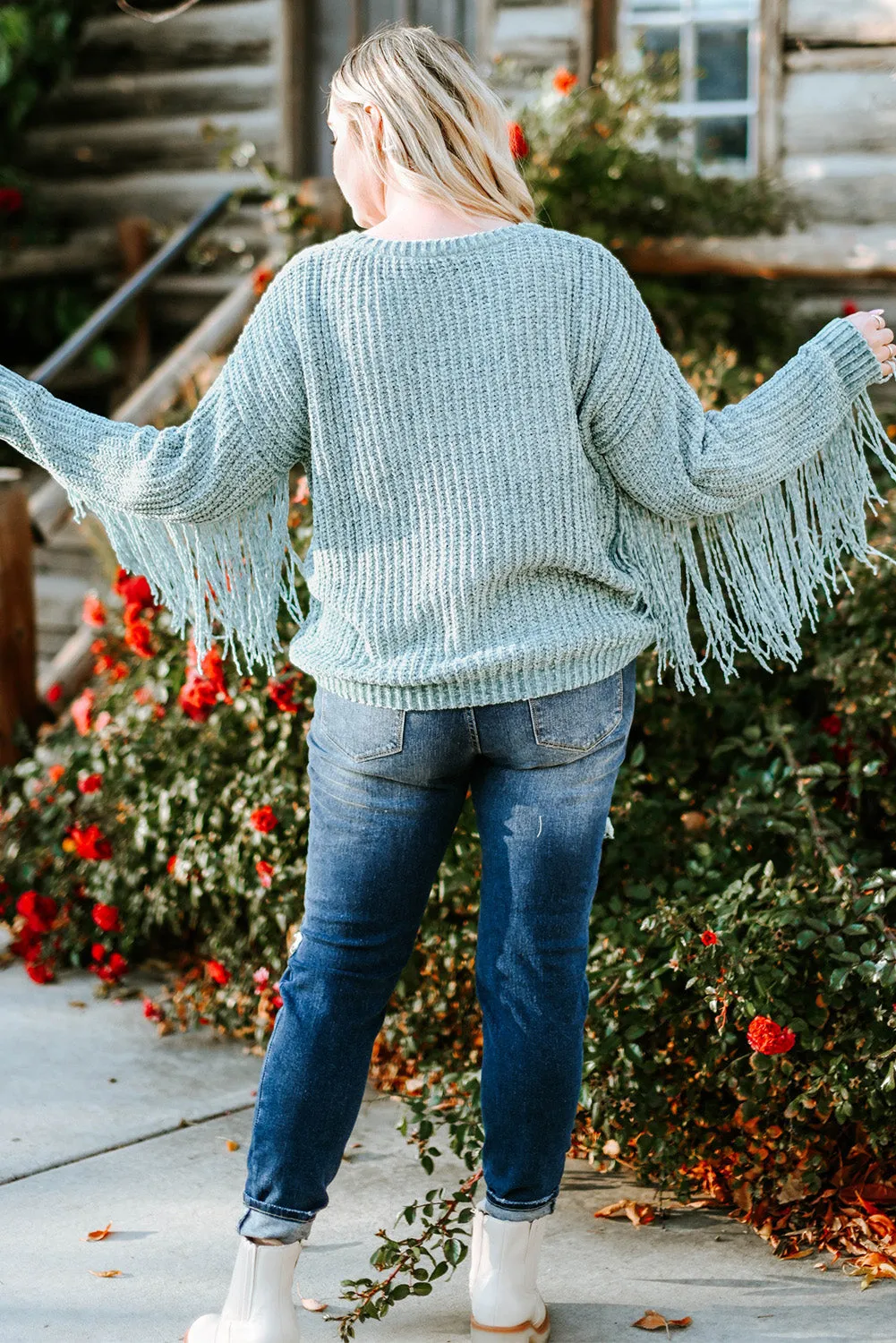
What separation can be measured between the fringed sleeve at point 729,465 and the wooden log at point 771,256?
3.05 m

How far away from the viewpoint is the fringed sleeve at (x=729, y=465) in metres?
2.00

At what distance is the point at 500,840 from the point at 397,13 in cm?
625

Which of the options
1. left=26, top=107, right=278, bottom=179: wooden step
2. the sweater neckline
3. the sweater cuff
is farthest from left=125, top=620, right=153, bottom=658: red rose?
left=26, top=107, right=278, bottom=179: wooden step

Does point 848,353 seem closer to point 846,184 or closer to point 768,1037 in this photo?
point 768,1037

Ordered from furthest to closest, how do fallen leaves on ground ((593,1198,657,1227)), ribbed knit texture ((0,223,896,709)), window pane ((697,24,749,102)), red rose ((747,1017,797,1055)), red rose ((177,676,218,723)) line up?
window pane ((697,24,749,102)) → red rose ((177,676,218,723)) → fallen leaves on ground ((593,1198,657,1227)) → red rose ((747,1017,797,1055)) → ribbed knit texture ((0,223,896,709))

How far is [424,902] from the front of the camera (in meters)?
2.13

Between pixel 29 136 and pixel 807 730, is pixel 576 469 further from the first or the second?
pixel 29 136

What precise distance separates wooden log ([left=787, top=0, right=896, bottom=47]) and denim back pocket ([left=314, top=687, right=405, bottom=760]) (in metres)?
4.77

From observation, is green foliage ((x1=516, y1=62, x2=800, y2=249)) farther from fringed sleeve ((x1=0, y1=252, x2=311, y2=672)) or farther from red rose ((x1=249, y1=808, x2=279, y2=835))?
fringed sleeve ((x1=0, y1=252, x2=311, y2=672))

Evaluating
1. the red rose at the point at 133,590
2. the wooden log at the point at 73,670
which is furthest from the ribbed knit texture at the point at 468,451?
the wooden log at the point at 73,670

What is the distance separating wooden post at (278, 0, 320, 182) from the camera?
7.16 m

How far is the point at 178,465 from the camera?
212 cm

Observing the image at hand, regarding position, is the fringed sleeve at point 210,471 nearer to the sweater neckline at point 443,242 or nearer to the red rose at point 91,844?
the sweater neckline at point 443,242

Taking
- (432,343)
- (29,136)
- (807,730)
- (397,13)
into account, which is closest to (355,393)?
(432,343)
